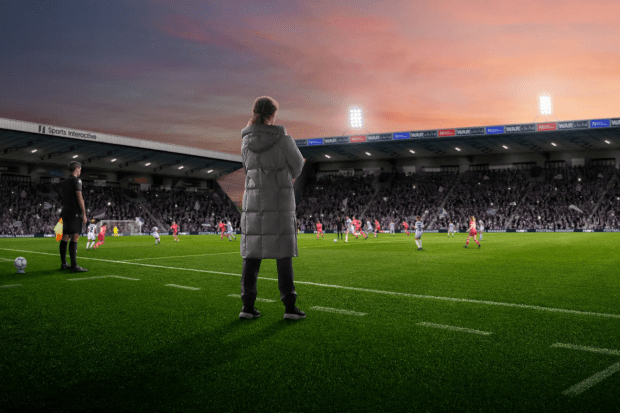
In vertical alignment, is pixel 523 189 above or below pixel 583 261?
above

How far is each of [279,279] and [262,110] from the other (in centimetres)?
197

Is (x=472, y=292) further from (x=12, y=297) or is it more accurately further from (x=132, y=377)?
(x=12, y=297)

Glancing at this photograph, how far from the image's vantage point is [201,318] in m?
5.71

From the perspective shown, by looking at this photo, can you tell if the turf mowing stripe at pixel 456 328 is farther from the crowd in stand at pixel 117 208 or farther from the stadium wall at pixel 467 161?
the stadium wall at pixel 467 161

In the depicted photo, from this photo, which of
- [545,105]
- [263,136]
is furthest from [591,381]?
[545,105]

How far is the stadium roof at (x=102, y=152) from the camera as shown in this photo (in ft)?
136

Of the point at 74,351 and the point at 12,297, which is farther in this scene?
the point at 12,297

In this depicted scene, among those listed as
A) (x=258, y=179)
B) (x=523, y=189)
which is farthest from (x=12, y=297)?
(x=523, y=189)

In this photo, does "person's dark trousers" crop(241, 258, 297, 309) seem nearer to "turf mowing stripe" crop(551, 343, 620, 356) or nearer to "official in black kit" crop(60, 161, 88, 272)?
"turf mowing stripe" crop(551, 343, 620, 356)

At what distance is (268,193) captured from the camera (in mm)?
5414

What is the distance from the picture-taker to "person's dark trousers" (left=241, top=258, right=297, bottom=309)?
18.2 ft

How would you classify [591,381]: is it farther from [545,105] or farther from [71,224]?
[545,105]

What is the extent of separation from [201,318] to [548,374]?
12.2 ft

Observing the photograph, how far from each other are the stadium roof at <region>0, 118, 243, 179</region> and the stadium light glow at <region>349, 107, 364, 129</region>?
15.0m
